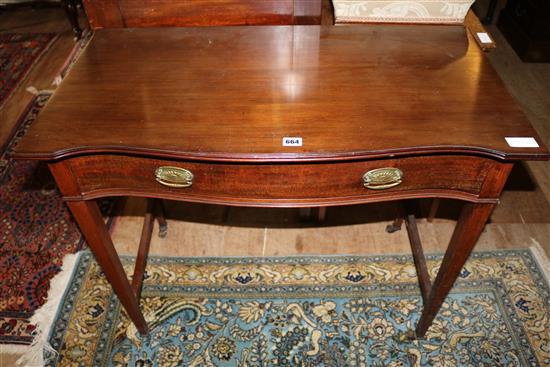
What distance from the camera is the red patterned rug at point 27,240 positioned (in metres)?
1.62

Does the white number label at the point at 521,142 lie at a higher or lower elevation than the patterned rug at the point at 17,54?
higher

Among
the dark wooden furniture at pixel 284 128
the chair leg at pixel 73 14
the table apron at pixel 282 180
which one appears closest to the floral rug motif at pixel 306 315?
the dark wooden furniture at pixel 284 128

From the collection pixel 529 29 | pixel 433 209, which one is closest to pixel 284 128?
pixel 433 209

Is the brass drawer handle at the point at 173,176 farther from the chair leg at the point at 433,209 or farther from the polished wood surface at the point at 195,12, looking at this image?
the chair leg at the point at 433,209

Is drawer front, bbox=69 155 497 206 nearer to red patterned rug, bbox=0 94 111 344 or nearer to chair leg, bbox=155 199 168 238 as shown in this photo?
chair leg, bbox=155 199 168 238

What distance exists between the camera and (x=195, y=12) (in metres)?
1.49

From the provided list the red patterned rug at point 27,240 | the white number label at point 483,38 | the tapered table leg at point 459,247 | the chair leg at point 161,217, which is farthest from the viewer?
the chair leg at point 161,217

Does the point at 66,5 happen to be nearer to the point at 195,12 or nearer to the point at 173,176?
the point at 195,12

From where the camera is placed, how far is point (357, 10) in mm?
1408

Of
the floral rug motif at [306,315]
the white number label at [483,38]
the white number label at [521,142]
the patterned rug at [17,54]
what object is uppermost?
the white number label at [483,38]

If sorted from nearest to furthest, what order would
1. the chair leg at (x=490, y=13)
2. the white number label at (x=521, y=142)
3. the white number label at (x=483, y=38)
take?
the white number label at (x=521, y=142)
the white number label at (x=483, y=38)
the chair leg at (x=490, y=13)

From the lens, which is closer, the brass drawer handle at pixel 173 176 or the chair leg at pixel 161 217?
the brass drawer handle at pixel 173 176

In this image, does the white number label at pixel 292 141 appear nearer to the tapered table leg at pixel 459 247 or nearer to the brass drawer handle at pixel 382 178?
the brass drawer handle at pixel 382 178

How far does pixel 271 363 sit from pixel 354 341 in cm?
30
